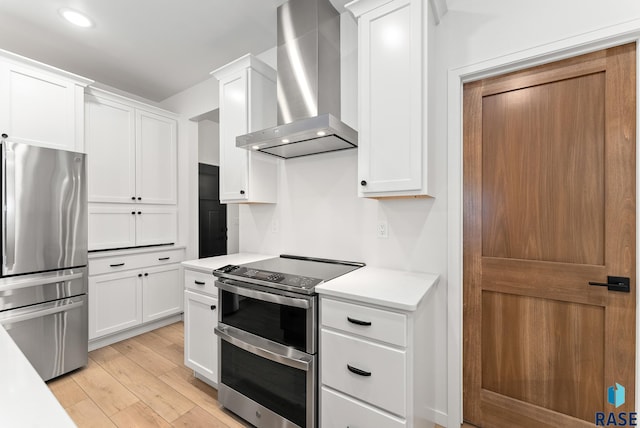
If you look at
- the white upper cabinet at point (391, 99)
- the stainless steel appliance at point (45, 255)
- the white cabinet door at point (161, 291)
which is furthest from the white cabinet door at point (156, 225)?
the white upper cabinet at point (391, 99)

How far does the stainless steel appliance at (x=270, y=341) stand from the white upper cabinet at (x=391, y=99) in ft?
2.30

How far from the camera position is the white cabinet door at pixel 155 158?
10.3 ft

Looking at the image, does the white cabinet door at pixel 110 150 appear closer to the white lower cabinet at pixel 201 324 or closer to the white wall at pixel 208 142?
the white wall at pixel 208 142

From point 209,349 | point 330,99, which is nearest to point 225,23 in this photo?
point 330,99

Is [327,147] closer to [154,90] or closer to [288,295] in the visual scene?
[288,295]

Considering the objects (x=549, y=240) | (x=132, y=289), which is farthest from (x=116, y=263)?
(x=549, y=240)

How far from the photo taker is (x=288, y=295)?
163cm

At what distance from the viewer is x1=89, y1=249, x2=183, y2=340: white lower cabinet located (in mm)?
2766

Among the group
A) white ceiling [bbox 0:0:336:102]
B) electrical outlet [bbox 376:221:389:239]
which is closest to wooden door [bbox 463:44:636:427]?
electrical outlet [bbox 376:221:389:239]

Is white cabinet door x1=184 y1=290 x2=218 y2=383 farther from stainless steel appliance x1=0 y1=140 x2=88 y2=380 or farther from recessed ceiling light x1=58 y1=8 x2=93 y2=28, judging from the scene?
recessed ceiling light x1=58 y1=8 x2=93 y2=28

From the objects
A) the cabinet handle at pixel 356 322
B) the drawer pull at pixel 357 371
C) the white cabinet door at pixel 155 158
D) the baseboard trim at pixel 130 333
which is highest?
the white cabinet door at pixel 155 158

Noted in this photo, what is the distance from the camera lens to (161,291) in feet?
10.7

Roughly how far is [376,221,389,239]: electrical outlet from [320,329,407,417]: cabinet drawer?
80 centimetres

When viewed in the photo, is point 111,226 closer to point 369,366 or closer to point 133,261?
point 133,261
